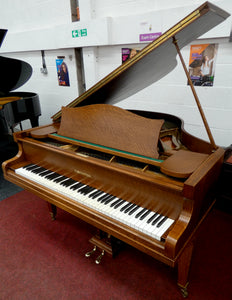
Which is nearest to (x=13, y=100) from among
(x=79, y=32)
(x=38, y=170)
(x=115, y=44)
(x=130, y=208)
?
(x=79, y=32)

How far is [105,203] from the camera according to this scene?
1.33m

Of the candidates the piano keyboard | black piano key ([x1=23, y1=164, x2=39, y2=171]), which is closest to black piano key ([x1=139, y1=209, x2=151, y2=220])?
the piano keyboard

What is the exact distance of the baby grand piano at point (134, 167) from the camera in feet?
3.55

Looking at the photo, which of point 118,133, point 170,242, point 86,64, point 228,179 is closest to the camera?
point 170,242

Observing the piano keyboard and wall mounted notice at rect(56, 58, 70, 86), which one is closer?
the piano keyboard

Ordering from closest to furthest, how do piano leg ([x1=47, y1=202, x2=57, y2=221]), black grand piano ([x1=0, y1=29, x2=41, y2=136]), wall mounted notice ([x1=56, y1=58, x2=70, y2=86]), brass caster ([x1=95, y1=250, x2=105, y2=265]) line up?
brass caster ([x1=95, y1=250, x2=105, y2=265])
piano leg ([x1=47, y1=202, x2=57, y2=221])
black grand piano ([x1=0, y1=29, x2=41, y2=136])
wall mounted notice ([x1=56, y1=58, x2=70, y2=86])

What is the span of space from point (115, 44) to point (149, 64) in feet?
5.48

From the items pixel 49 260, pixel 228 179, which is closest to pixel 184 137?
pixel 228 179

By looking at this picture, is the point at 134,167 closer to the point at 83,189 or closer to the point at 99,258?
the point at 83,189

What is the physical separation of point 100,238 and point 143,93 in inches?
80.2

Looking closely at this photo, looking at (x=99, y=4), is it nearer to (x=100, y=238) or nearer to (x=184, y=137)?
(x=184, y=137)

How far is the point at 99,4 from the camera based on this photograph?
9.87ft

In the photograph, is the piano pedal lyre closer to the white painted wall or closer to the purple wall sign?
the white painted wall

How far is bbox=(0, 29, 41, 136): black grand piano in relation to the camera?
9.09ft
